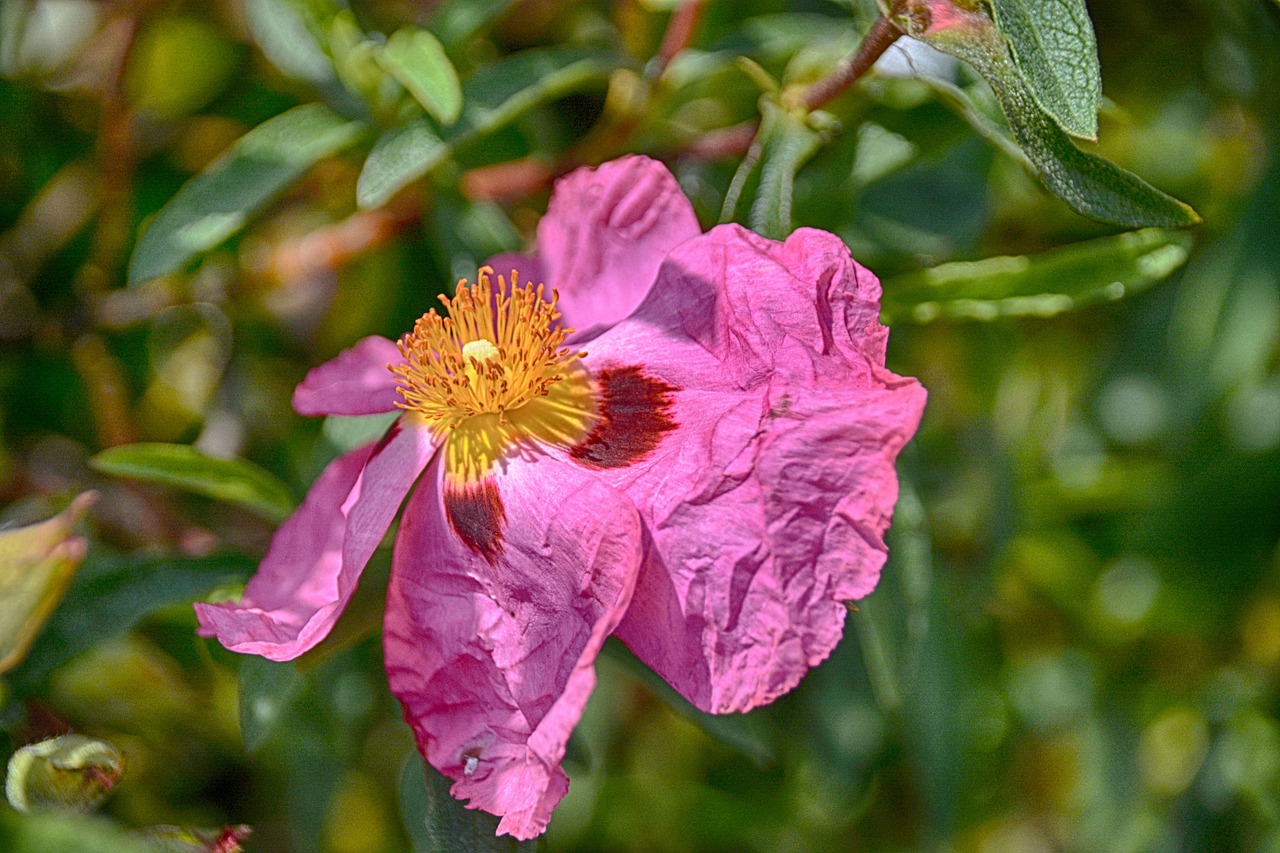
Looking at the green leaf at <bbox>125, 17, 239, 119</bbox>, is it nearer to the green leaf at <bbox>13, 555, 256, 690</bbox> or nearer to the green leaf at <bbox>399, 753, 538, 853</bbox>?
the green leaf at <bbox>13, 555, 256, 690</bbox>

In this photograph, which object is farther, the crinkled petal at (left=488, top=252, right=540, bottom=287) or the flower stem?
the crinkled petal at (left=488, top=252, right=540, bottom=287)

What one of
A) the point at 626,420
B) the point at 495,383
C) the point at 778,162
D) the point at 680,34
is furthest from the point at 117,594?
the point at 680,34

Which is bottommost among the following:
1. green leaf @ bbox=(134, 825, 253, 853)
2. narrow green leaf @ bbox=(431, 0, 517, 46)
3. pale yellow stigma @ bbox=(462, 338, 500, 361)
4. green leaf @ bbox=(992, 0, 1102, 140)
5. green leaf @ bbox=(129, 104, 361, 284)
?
green leaf @ bbox=(134, 825, 253, 853)

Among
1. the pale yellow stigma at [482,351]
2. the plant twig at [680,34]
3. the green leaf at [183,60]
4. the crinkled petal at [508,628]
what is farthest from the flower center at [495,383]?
the green leaf at [183,60]

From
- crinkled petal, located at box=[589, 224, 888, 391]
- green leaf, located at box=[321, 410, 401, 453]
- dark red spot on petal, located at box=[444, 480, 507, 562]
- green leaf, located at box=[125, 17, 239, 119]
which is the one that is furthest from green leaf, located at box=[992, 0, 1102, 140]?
green leaf, located at box=[125, 17, 239, 119]

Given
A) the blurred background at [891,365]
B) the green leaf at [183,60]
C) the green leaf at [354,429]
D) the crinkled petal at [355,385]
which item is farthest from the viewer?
the green leaf at [183,60]

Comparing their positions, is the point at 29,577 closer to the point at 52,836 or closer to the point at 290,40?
the point at 52,836

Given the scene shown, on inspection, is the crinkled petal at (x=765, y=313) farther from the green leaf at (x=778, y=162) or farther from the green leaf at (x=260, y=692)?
the green leaf at (x=260, y=692)
